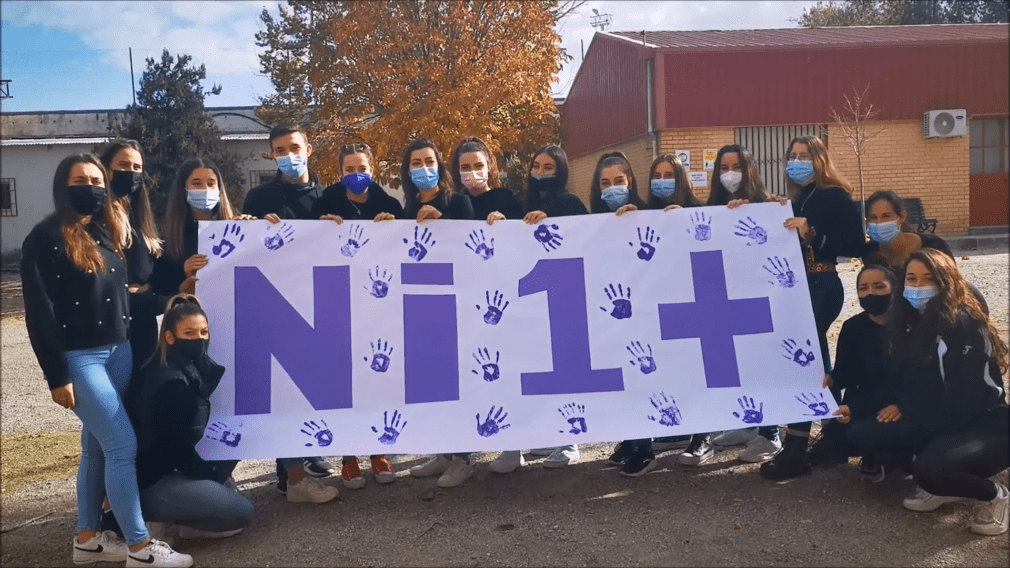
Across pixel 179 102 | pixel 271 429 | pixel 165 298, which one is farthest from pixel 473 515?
pixel 179 102

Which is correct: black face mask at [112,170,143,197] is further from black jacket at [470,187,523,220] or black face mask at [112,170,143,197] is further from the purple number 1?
the purple number 1

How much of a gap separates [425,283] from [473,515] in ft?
4.40

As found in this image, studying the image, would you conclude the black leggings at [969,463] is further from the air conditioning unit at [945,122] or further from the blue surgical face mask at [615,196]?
the air conditioning unit at [945,122]

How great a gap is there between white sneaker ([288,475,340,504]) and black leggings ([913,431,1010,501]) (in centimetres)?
305

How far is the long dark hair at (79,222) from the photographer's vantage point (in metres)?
3.50

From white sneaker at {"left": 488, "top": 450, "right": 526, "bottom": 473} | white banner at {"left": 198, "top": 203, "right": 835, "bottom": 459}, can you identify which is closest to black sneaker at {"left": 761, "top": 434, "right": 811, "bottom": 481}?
white banner at {"left": 198, "top": 203, "right": 835, "bottom": 459}

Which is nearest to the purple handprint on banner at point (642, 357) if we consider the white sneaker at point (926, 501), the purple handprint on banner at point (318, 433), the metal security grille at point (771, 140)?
the white sneaker at point (926, 501)

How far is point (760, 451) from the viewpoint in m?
4.84

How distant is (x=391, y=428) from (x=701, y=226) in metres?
2.18

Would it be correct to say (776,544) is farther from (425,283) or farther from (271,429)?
(271,429)

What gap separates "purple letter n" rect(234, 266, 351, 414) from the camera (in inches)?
173

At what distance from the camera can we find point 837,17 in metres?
35.9

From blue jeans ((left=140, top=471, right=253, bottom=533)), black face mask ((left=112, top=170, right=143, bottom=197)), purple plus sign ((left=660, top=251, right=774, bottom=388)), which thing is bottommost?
blue jeans ((left=140, top=471, right=253, bottom=533))

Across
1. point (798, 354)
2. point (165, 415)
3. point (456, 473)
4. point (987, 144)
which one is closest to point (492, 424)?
point (456, 473)
